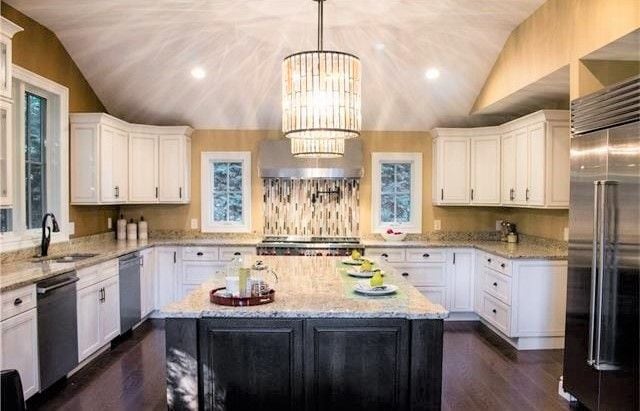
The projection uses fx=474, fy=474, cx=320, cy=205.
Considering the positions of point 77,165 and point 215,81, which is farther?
point 215,81

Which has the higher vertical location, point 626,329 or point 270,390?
point 626,329

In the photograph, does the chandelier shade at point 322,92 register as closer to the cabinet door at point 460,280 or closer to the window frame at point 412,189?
the cabinet door at point 460,280

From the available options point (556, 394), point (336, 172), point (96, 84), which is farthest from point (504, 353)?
point (96, 84)

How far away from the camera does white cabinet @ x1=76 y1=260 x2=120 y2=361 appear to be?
12.5ft

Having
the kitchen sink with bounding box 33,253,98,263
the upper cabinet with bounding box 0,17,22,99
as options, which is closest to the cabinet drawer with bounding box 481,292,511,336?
the kitchen sink with bounding box 33,253,98,263

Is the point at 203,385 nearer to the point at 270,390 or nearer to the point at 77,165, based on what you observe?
the point at 270,390

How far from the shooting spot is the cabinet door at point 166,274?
5.59 m

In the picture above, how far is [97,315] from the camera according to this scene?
4062 mm

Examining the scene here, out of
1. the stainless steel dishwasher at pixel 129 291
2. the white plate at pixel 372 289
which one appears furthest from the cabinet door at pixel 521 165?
the stainless steel dishwasher at pixel 129 291

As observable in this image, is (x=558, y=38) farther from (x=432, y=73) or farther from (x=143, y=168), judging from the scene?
(x=143, y=168)

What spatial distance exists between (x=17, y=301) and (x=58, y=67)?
8.54ft

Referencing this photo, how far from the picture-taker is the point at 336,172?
5645mm

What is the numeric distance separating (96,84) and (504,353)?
5.11 meters

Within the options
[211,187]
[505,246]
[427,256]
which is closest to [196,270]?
[211,187]
